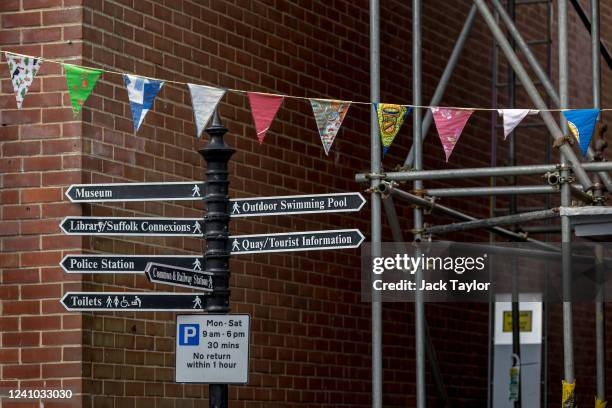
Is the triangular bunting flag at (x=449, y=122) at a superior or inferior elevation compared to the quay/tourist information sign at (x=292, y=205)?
superior

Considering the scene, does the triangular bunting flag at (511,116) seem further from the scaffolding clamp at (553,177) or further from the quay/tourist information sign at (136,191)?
the quay/tourist information sign at (136,191)

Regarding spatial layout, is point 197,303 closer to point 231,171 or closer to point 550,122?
point 231,171

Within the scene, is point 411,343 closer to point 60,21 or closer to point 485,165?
point 485,165

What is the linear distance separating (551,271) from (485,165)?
2.07 meters

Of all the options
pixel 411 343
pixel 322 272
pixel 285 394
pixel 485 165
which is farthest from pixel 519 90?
pixel 285 394

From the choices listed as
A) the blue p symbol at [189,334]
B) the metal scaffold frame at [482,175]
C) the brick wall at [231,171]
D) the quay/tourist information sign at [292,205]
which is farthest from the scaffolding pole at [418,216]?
the blue p symbol at [189,334]

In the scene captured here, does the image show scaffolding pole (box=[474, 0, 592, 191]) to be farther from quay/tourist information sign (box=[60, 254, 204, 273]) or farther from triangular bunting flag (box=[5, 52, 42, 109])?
triangular bunting flag (box=[5, 52, 42, 109])

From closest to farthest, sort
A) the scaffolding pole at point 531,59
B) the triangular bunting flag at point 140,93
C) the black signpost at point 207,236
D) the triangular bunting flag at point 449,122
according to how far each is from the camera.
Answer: the black signpost at point 207,236 < the triangular bunting flag at point 140,93 < the triangular bunting flag at point 449,122 < the scaffolding pole at point 531,59

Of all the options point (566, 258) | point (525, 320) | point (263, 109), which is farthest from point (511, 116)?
point (525, 320)

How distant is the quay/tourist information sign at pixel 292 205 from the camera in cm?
840

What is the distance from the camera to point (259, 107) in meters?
9.26

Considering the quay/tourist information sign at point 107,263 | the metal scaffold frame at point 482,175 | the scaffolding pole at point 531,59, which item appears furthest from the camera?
the scaffolding pole at point 531,59

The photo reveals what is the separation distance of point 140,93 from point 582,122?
9.53 feet

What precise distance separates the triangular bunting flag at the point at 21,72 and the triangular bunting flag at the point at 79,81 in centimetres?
23
